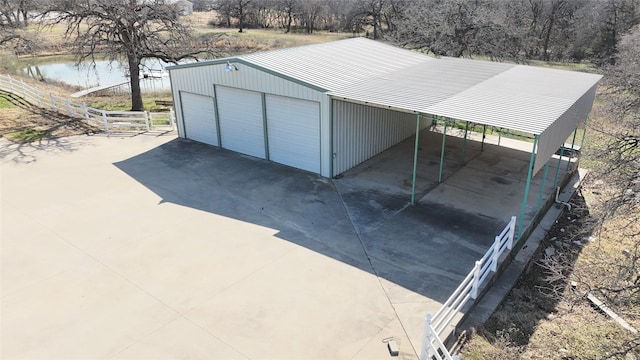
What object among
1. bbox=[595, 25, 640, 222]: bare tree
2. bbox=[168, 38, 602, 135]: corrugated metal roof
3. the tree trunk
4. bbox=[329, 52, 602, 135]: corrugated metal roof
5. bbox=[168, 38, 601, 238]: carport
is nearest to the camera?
bbox=[595, 25, 640, 222]: bare tree

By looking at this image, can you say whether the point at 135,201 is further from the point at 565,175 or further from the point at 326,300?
the point at 565,175

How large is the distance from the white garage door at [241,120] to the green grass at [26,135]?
291 inches

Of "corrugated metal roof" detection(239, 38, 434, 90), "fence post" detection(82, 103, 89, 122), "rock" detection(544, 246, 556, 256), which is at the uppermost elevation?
"corrugated metal roof" detection(239, 38, 434, 90)

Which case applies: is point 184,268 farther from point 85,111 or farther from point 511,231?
point 85,111

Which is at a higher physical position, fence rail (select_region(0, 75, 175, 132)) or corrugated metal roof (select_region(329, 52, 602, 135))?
corrugated metal roof (select_region(329, 52, 602, 135))

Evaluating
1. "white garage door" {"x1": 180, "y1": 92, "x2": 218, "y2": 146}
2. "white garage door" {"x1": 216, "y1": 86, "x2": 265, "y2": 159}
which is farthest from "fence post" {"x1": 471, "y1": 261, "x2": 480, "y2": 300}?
"white garage door" {"x1": 180, "y1": 92, "x2": 218, "y2": 146}

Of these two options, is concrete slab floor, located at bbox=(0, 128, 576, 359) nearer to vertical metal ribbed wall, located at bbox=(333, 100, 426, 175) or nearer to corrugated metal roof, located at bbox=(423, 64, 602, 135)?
vertical metal ribbed wall, located at bbox=(333, 100, 426, 175)

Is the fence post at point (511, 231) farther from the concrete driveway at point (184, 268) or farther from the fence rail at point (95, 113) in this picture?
the fence rail at point (95, 113)

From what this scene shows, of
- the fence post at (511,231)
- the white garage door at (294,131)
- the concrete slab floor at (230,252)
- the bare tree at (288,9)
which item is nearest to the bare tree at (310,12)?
the bare tree at (288,9)

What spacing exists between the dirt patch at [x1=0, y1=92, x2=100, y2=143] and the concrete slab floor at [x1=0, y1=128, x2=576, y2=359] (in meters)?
2.73

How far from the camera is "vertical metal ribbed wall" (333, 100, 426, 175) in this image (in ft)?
42.3

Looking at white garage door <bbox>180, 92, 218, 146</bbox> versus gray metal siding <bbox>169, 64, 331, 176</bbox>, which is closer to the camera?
gray metal siding <bbox>169, 64, 331, 176</bbox>

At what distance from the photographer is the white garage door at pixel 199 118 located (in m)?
15.7

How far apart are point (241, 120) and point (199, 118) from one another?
7.17ft
